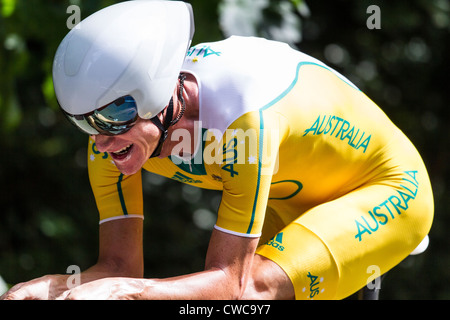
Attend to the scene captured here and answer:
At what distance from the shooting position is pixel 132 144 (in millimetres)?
2152

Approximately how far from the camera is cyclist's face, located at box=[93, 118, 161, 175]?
2.11 m

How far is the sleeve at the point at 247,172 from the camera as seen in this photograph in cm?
208

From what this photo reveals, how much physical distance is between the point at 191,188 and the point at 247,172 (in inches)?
150

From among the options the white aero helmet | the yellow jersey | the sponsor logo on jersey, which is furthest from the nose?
the sponsor logo on jersey

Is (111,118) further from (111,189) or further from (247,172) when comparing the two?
(111,189)

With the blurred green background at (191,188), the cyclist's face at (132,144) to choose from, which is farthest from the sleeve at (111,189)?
the blurred green background at (191,188)

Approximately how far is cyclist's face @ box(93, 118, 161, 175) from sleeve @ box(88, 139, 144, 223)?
Result: 32 cm

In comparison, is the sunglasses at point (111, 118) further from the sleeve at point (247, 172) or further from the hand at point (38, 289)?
the hand at point (38, 289)

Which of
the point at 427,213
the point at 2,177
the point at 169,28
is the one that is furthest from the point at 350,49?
the point at 169,28

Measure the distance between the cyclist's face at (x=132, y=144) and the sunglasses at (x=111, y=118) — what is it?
0.03 metres

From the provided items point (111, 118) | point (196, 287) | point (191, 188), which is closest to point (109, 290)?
point (196, 287)

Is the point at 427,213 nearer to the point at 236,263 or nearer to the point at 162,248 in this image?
the point at 236,263

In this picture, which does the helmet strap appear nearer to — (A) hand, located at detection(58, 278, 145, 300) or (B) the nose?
(B) the nose

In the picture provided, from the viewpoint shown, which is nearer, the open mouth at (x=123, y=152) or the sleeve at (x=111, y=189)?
the open mouth at (x=123, y=152)
